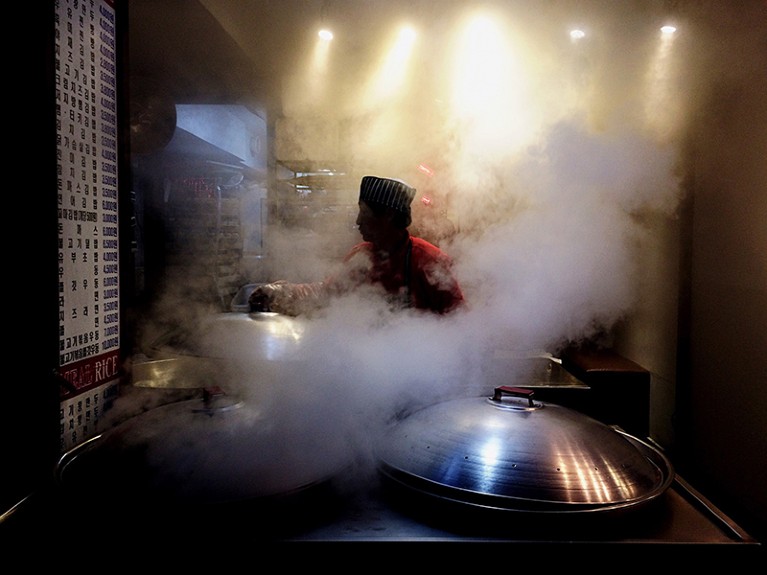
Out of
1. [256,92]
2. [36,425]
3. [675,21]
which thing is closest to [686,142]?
[675,21]

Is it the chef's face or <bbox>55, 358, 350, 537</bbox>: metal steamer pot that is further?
the chef's face

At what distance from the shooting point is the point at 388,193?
134 inches

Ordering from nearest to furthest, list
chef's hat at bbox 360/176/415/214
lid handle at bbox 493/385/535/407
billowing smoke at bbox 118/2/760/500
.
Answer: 1. lid handle at bbox 493/385/535/407
2. billowing smoke at bbox 118/2/760/500
3. chef's hat at bbox 360/176/415/214

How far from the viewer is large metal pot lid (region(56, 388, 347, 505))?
42.6 inches

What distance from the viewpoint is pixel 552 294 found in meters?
2.96

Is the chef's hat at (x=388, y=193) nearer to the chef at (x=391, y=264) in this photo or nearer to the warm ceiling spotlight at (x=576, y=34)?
the chef at (x=391, y=264)

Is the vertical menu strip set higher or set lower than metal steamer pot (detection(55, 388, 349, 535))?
higher

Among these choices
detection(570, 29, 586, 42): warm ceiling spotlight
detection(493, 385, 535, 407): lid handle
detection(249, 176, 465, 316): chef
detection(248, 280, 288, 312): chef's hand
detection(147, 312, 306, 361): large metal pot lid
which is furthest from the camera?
detection(570, 29, 586, 42): warm ceiling spotlight

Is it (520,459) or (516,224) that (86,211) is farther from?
(516,224)

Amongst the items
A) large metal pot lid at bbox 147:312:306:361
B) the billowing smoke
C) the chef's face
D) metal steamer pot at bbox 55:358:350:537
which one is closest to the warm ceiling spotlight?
the billowing smoke

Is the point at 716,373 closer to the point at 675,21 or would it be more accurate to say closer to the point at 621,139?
the point at 621,139

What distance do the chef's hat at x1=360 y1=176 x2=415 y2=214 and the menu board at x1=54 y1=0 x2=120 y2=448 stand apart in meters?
1.86

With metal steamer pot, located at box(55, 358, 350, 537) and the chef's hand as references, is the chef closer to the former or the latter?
the chef's hand

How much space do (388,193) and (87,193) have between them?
2057 mm
